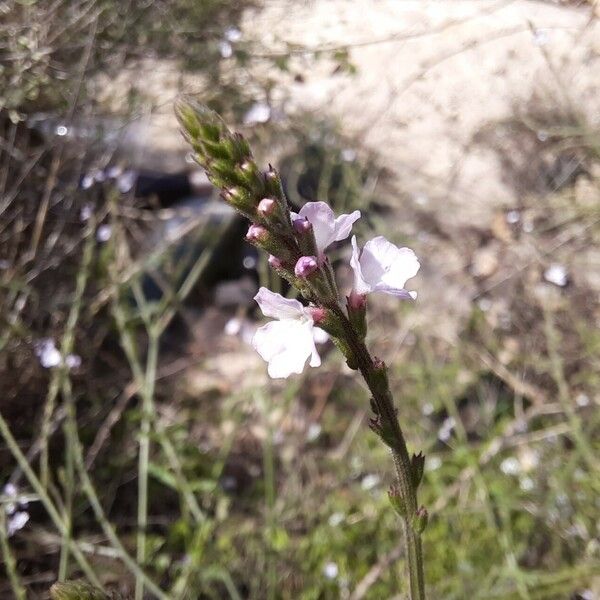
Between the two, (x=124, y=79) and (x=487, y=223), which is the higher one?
(x=124, y=79)

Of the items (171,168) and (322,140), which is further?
(171,168)

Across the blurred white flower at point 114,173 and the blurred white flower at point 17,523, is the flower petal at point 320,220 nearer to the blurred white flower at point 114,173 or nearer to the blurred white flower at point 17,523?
the blurred white flower at point 17,523

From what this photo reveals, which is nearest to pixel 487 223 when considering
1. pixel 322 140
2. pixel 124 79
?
pixel 322 140

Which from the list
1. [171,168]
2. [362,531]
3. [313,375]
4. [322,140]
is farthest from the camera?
[171,168]

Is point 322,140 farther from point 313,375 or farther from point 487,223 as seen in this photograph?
point 313,375

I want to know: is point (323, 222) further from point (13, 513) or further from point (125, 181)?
point (125, 181)

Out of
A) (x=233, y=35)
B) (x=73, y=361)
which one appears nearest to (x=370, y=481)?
(x=73, y=361)

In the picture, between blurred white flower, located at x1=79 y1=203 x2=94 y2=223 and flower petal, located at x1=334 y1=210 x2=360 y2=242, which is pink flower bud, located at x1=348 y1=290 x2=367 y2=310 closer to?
flower petal, located at x1=334 y1=210 x2=360 y2=242
